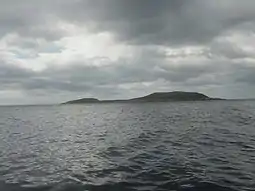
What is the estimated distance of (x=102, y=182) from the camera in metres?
16.2

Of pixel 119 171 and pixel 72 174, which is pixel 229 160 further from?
pixel 72 174

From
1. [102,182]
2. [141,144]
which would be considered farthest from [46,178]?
[141,144]

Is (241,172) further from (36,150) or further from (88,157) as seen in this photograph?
(36,150)

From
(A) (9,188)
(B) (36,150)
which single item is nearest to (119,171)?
(A) (9,188)

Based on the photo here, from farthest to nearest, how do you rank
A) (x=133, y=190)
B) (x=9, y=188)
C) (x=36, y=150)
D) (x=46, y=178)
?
(x=36, y=150) → (x=46, y=178) → (x=9, y=188) → (x=133, y=190)

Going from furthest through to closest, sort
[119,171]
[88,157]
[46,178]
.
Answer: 1. [88,157]
2. [119,171]
3. [46,178]

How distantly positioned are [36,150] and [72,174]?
38.1 feet

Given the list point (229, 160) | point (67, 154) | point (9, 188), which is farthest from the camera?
point (67, 154)

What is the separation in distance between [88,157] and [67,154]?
9.03 feet

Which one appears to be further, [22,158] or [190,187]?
[22,158]

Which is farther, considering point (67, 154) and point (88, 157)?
point (67, 154)

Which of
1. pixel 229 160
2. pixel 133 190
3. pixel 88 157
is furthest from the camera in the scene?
pixel 88 157

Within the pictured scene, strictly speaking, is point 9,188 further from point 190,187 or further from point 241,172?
point 241,172

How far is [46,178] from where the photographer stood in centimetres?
1756
